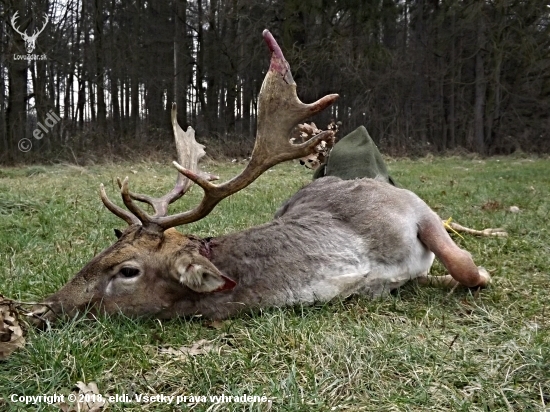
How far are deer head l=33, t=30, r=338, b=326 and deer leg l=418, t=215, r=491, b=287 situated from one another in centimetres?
105

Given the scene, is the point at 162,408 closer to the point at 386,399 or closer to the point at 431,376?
the point at 386,399

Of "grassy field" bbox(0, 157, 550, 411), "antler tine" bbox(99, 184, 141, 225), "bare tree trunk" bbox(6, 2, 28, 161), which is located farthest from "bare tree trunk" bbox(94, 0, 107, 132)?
"antler tine" bbox(99, 184, 141, 225)

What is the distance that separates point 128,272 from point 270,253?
855mm

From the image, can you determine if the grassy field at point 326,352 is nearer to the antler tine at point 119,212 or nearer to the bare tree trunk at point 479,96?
the antler tine at point 119,212

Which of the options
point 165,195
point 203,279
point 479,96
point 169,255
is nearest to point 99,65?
point 479,96

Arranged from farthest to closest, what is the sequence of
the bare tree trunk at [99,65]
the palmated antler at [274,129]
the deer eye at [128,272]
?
the bare tree trunk at [99,65] → the palmated antler at [274,129] → the deer eye at [128,272]

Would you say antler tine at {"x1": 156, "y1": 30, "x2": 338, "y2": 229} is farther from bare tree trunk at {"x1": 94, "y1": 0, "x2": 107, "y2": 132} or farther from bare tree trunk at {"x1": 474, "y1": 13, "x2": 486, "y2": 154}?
bare tree trunk at {"x1": 474, "y1": 13, "x2": 486, "y2": 154}

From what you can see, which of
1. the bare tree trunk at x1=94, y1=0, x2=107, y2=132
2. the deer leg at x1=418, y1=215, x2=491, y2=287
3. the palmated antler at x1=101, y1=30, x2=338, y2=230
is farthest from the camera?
the bare tree trunk at x1=94, y1=0, x2=107, y2=132

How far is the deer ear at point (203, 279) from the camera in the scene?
2852 mm

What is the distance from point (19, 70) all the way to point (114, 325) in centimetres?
1628

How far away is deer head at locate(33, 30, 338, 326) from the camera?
2.90 metres

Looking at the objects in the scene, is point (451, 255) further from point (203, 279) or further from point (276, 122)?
point (203, 279)

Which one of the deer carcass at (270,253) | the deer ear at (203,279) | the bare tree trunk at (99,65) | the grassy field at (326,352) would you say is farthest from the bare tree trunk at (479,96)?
the deer ear at (203,279)

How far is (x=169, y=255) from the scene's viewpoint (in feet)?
9.96
